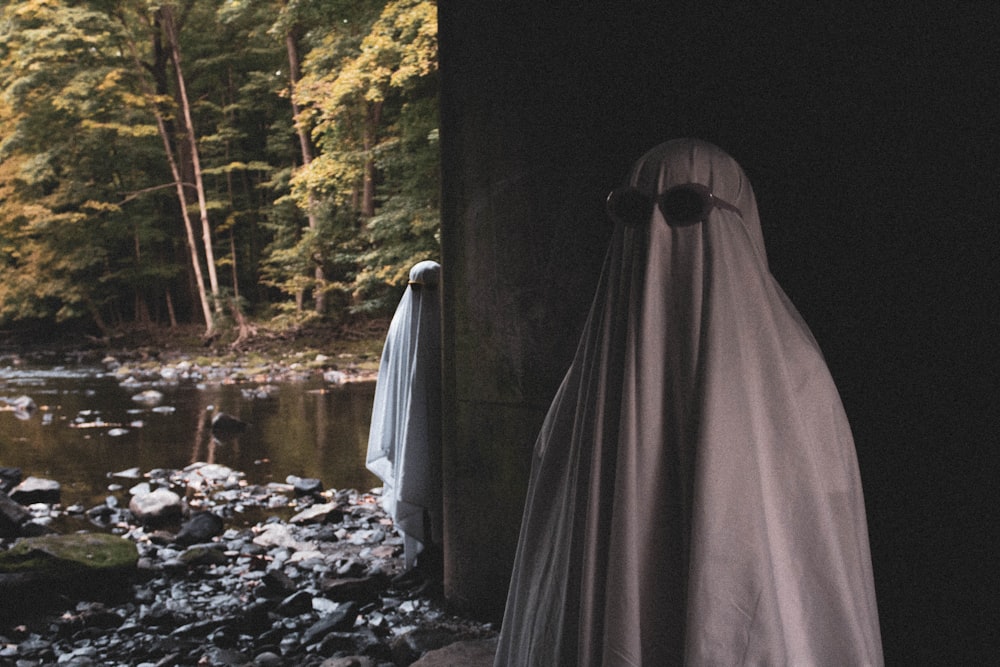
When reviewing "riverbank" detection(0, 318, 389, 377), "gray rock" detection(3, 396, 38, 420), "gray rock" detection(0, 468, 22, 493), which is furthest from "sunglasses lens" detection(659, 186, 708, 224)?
"riverbank" detection(0, 318, 389, 377)

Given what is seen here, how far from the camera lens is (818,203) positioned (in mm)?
2689

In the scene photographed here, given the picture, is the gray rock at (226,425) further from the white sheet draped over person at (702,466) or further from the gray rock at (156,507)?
the white sheet draped over person at (702,466)

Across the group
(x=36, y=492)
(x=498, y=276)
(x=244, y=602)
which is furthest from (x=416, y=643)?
(x=36, y=492)

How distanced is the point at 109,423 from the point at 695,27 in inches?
497

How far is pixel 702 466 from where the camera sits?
1.85 metres

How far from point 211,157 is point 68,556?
28.7m

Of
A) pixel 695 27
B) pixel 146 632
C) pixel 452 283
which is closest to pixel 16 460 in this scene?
pixel 146 632

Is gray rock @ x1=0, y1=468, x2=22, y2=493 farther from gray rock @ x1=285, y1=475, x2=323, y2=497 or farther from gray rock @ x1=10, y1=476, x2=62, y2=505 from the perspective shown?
gray rock @ x1=285, y1=475, x2=323, y2=497

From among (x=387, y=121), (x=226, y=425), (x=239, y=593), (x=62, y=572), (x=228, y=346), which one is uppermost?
(x=387, y=121)

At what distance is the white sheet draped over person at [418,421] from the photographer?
18.9ft

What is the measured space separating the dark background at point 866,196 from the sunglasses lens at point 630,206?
2.82 feet

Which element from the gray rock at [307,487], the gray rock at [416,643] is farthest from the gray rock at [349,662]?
the gray rock at [307,487]

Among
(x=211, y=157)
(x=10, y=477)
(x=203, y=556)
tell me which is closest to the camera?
(x=203, y=556)

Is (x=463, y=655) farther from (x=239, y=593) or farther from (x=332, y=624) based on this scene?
(x=239, y=593)
